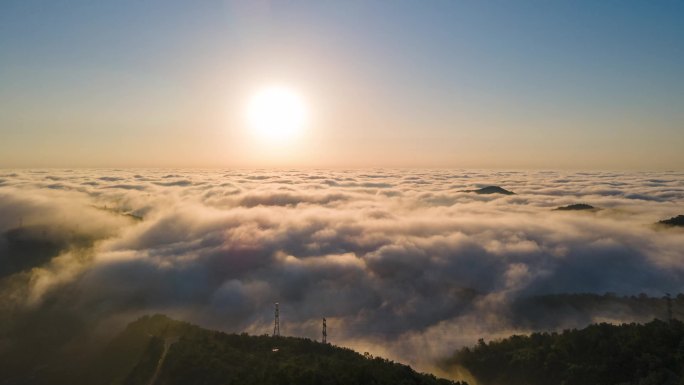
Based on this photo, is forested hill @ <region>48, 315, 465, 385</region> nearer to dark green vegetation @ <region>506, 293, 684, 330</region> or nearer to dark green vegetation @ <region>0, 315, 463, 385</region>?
dark green vegetation @ <region>0, 315, 463, 385</region>

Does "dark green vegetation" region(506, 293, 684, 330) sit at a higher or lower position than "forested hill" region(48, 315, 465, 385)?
lower

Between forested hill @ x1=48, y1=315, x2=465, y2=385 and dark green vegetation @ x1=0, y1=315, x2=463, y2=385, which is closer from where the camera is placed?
forested hill @ x1=48, y1=315, x2=465, y2=385

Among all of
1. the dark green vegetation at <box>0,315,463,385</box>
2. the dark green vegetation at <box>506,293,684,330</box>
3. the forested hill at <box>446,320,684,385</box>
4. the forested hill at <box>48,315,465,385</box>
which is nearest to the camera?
the forested hill at <box>48,315,465,385</box>

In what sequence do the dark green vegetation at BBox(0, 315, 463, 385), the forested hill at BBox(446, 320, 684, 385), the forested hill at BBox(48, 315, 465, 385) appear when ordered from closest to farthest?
the forested hill at BBox(48, 315, 465, 385)
the dark green vegetation at BBox(0, 315, 463, 385)
the forested hill at BBox(446, 320, 684, 385)

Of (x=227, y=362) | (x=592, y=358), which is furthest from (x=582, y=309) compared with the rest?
(x=227, y=362)

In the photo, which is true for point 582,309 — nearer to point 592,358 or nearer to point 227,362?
point 592,358

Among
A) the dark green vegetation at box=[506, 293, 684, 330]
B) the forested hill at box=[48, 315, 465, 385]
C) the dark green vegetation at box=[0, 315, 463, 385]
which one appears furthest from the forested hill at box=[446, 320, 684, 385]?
the dark green vegetation at box=[506, 293, 684, 330]

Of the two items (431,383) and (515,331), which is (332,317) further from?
(431,383)

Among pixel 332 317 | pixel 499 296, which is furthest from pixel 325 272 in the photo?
pixel 499 296
